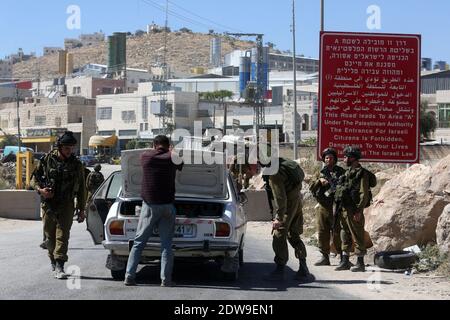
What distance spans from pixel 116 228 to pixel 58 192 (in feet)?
3.17

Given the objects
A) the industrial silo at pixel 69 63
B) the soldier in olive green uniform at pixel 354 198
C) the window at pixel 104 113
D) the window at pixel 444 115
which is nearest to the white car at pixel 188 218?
the soldier in olive green uniform at pixel 354 198

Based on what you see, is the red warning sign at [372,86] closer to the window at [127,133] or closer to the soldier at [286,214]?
the soldier at [286,214]

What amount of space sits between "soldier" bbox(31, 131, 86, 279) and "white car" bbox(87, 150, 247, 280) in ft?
1.83

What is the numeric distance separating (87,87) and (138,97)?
21721mm

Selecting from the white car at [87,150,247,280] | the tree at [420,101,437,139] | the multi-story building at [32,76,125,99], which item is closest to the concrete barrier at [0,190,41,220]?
the white car at [87,150,247,280]

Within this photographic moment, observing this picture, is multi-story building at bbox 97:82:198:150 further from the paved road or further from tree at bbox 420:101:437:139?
the paved road

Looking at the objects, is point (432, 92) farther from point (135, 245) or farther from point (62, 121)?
point (135, 245)

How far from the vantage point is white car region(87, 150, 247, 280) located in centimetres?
962

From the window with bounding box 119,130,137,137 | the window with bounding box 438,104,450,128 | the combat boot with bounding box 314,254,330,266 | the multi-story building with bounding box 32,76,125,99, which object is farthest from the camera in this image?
the multi-story building with bounding box 32,76,125,99

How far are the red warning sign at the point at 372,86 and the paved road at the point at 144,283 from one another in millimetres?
4655

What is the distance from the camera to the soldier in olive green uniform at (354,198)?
444 inches

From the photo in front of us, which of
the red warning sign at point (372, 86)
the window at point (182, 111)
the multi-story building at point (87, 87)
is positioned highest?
the multi-story building at point (87, 87)

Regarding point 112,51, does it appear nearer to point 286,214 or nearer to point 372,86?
point 372,86
